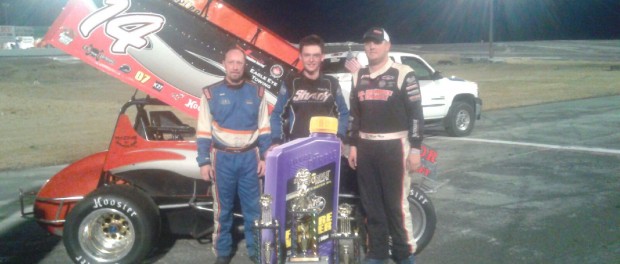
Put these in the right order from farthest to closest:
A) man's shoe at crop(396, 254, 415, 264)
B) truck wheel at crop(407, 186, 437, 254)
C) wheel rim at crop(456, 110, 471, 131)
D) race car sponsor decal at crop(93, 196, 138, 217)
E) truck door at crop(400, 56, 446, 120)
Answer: wheel rim at crop(456, 110, 471, 131) < truck door at crop(400, 56, 446, 120) < truck wheel at crop(407, 186, 437, 254) < race car sponsor decal at crop(93, 196, 138, 217) < man's shoe at crop(396, 254, 415, 264)

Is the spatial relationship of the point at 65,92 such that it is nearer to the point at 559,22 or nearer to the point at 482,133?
the point at 482,133

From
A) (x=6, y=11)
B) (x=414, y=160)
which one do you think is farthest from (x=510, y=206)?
(x=6, y=11)

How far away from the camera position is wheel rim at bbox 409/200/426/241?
4770 millimetres

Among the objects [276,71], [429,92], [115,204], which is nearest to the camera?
[115,204]

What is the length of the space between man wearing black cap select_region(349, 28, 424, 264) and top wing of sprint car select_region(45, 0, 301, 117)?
2031 millimetres

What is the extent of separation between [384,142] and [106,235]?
2.39 metres

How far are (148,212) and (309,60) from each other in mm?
1734

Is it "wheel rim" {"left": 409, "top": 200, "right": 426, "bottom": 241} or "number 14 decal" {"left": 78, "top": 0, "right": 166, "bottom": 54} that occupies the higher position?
"number 14 decal" {"left": 78, "top": 0, "right": 166, "bottom": 54}

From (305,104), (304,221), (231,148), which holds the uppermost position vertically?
(305,104)

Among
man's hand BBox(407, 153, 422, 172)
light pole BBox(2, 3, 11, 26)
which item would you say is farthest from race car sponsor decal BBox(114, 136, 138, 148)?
light pole BBox(2, 3, 11, 26)

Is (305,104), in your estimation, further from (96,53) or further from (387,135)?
(96,53)

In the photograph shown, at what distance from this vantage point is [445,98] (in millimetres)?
11805

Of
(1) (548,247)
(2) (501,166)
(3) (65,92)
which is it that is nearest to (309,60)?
(1) (548,247)

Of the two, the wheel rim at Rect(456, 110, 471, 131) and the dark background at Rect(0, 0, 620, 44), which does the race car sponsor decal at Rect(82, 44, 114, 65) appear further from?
the wheel rim at Rect(456, 110, 471, 131)
